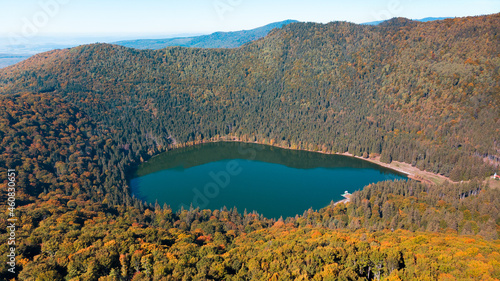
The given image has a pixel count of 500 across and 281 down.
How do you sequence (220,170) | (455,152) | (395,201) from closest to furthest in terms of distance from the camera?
(395,201) < (455,152) < (220,170)

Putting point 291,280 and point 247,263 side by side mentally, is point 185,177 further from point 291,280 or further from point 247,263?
point 291,280

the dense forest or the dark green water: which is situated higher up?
the dense forest

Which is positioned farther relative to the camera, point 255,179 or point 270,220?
point 255,179

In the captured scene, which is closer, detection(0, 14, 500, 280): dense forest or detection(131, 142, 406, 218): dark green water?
detection(0, 14, 500, 280): dense forest

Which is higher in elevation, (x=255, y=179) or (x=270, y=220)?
(x=270, y=220)

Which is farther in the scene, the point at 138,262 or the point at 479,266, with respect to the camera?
the point at 138,262

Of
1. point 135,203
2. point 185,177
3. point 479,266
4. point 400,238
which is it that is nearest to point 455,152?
point 400,238

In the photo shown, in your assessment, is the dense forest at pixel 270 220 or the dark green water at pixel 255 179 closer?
the dense forest at pixel 270 220

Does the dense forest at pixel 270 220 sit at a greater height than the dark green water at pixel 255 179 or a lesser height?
greater
